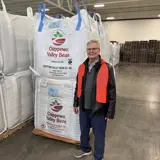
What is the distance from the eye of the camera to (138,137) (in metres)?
2.42

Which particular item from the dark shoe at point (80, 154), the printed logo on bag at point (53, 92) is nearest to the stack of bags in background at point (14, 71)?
the printed logo on bag at point (53, 92)

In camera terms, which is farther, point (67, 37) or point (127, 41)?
point (127, 41)

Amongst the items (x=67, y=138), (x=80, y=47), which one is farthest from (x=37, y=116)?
(x=80, y=47)

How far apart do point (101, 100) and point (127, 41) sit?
41.8 feet

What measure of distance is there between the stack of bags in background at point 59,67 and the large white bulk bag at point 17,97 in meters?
0.36

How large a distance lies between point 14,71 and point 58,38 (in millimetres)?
898

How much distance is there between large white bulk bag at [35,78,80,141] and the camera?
2115 millimetres

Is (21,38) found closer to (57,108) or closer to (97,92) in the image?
(57,108)

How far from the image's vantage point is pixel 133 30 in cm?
1320

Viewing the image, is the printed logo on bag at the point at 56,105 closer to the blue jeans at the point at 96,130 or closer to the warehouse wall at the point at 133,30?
the blue jeans at the point at 96,130

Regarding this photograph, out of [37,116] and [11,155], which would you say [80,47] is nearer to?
[37,116]

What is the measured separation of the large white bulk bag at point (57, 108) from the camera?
2115 millimetres

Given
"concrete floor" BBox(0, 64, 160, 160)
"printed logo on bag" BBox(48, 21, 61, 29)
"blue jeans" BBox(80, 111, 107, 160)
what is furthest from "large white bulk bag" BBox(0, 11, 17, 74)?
"blue jeans" BBox(80, 111, 107, 160)

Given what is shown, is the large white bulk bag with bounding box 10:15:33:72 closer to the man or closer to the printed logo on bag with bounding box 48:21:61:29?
the printed logo on bag with bounding box 48:21:61:29
